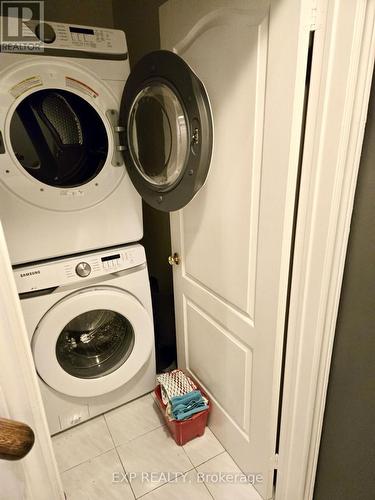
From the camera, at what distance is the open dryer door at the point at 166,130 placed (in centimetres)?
90

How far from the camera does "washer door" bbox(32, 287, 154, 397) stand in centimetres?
130

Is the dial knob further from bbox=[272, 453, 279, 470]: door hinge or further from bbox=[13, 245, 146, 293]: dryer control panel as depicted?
bbox=[272, 453, 279, 470]: door hinge

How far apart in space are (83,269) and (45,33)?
34.8 inches

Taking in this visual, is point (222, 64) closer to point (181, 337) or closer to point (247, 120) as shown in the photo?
point (247, 120)

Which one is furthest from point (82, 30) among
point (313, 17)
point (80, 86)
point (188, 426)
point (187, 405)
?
point (188, 426)

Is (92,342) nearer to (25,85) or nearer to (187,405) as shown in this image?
(187,405)

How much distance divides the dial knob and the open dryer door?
1.32 ft

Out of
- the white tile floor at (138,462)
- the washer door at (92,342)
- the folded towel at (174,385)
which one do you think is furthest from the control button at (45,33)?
the white tile floor at (138,462)

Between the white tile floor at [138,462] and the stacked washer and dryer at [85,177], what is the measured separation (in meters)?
0.13

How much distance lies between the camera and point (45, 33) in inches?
43.3

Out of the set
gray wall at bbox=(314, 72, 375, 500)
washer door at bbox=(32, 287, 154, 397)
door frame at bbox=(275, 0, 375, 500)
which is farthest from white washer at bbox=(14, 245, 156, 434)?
gray wall at bbox=(314, 72, 375, 500)

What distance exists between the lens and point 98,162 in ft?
4.36

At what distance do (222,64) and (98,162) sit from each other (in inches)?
25.8

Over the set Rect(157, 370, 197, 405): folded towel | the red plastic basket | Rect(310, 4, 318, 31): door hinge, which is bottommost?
the red plastic basket
